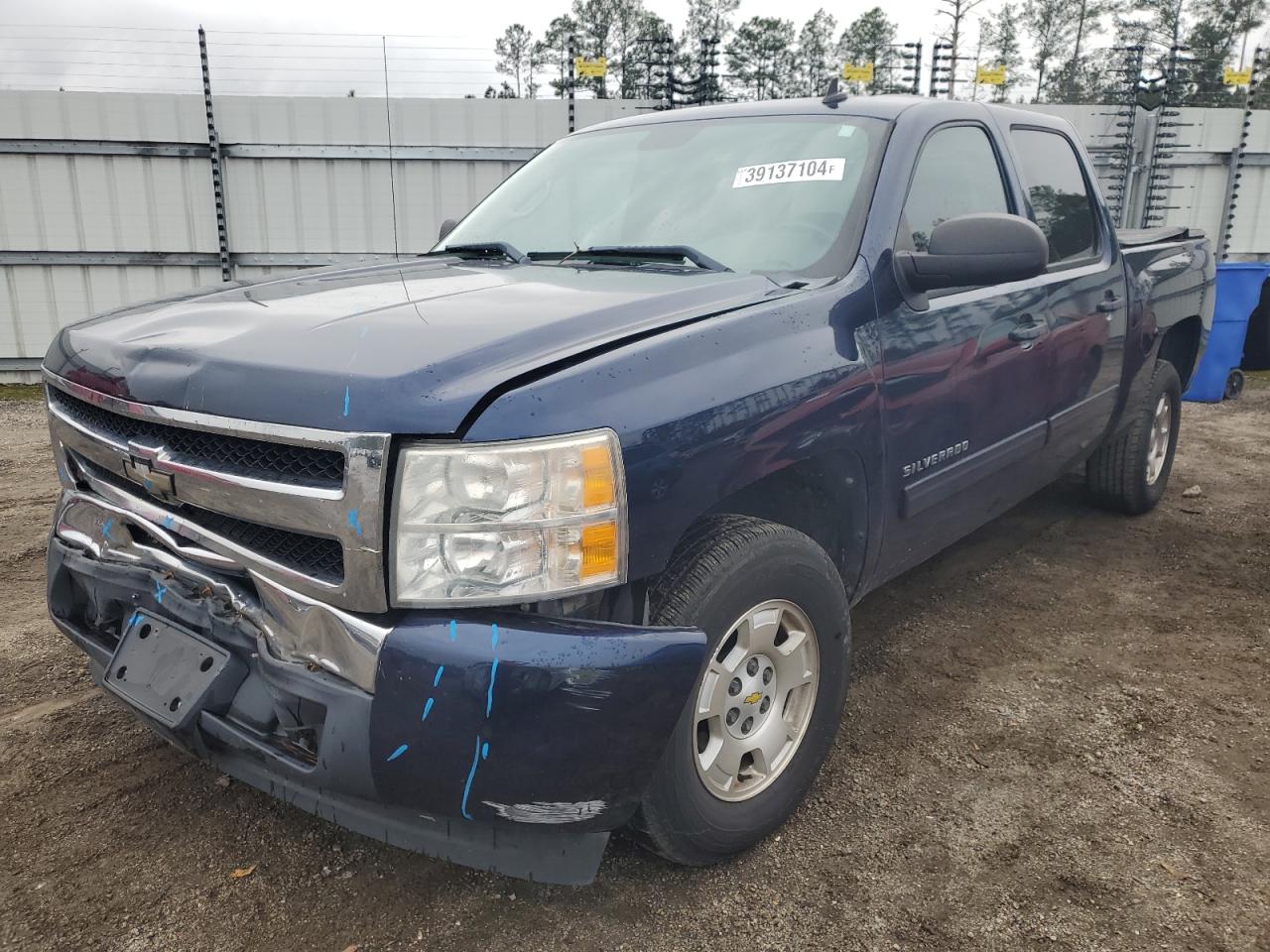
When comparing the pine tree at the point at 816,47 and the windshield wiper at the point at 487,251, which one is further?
the pine tree at the point at 816,47

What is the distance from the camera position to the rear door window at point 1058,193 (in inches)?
135

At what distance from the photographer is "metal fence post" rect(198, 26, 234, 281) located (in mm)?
9156

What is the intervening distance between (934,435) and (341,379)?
167cm

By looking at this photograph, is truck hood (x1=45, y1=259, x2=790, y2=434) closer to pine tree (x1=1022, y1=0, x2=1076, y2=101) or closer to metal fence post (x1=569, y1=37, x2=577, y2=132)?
metal fence post (x1=569, y1=37, x2=577, y2=132)

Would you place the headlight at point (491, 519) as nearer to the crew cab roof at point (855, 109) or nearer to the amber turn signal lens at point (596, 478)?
the amber turn signal lens at point (596, 478)

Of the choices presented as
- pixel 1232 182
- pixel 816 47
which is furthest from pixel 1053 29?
pixel 1232 182

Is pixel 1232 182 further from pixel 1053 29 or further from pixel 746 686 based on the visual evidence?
pixel 1053 29

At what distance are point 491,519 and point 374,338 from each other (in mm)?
485

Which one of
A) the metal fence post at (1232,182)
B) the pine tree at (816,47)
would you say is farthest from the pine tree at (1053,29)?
the metal fence post at (1232,182)

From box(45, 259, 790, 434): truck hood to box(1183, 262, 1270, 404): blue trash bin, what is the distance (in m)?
5.96

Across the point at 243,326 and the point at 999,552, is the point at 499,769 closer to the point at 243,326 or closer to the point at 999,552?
the point at 243,326

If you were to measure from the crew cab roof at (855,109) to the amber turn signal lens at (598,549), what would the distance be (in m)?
1.77

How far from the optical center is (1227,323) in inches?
271

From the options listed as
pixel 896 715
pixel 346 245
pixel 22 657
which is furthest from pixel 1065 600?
pixel 346 245
